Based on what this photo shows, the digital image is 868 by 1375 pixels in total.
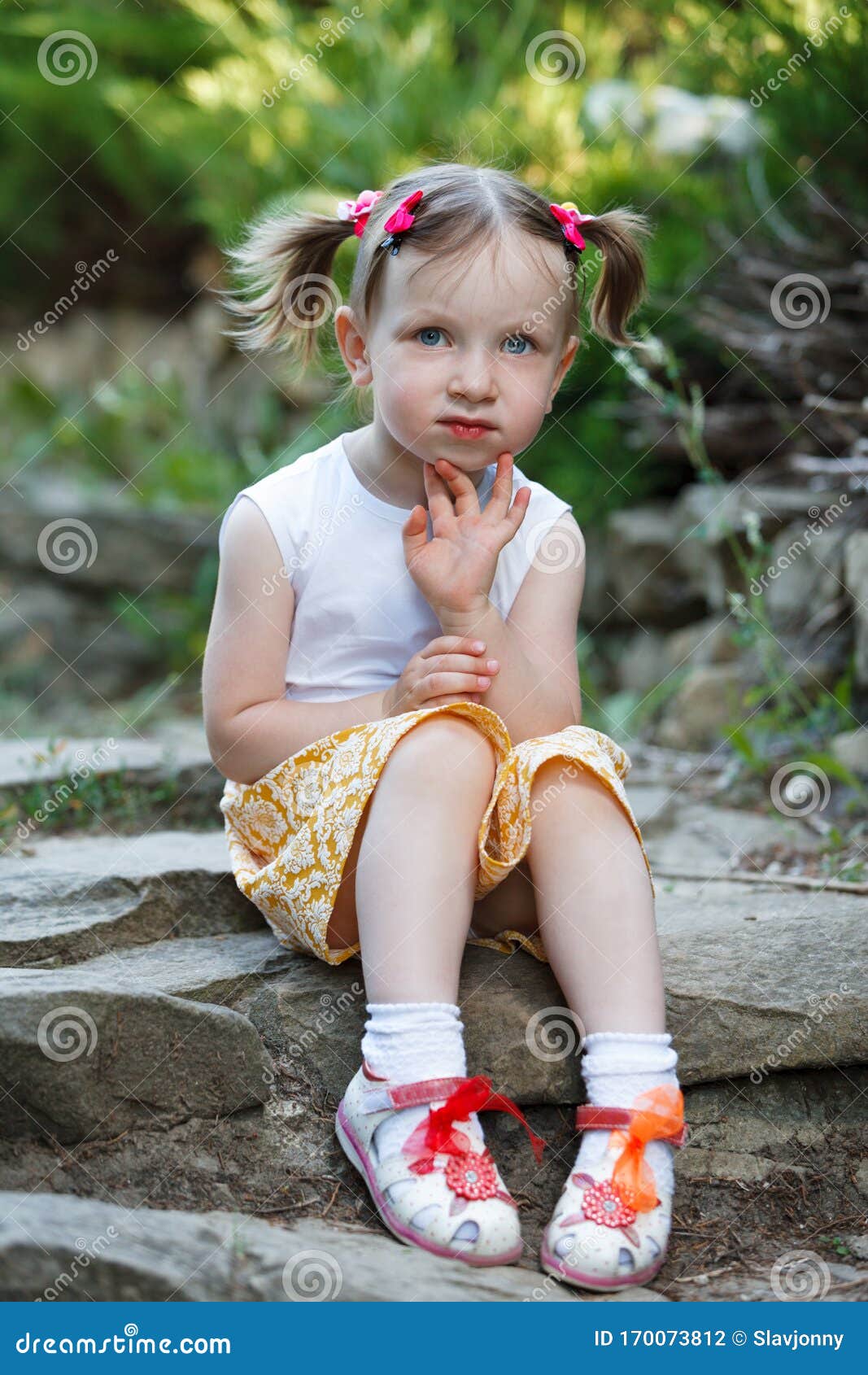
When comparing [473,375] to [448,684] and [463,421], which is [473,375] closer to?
[463,421]

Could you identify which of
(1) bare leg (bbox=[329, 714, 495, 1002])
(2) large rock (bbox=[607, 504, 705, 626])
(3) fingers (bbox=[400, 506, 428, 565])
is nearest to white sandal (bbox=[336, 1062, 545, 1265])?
(1) bare leg (bbox=[329, 714, 495, 1002])

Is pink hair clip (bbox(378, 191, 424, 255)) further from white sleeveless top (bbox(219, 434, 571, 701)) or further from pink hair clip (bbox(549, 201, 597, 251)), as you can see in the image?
white sleeveless top (bbox(219, 434, 571, 701))

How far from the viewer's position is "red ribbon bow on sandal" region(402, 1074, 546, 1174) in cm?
153

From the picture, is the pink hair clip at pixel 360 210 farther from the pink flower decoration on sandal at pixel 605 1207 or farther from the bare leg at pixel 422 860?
the pink flower decoration on sandal at pixel 605 1207

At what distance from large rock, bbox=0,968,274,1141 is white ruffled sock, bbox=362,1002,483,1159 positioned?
200 millimetres

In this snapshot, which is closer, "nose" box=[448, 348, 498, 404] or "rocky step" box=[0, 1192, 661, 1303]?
"rocky step" box=[0, 1192, 661, 1303]

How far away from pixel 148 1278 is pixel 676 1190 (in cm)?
76

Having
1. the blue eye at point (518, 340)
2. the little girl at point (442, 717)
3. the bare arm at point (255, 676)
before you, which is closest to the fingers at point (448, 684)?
the little girl at point (442, 717)

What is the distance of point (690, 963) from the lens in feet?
6.31

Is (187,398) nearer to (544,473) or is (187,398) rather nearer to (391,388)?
(544,473)

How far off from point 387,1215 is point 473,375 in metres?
1.06

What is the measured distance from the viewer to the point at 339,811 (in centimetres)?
175

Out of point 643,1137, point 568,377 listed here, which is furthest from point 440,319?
point 568,377

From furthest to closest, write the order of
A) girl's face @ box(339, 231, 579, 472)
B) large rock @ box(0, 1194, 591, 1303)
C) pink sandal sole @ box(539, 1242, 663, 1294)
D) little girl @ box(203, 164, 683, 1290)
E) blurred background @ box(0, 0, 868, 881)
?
blurred background @ box(0, 0, 868, 881) → girl's face @ box(339, 231, 579, 472) → little girl @ box(203, 164, 683, 1290) → pink sandal sole @ box(539, 1242, 663, 1294) → large rock @ box(0, 1194, 591, 1303)
